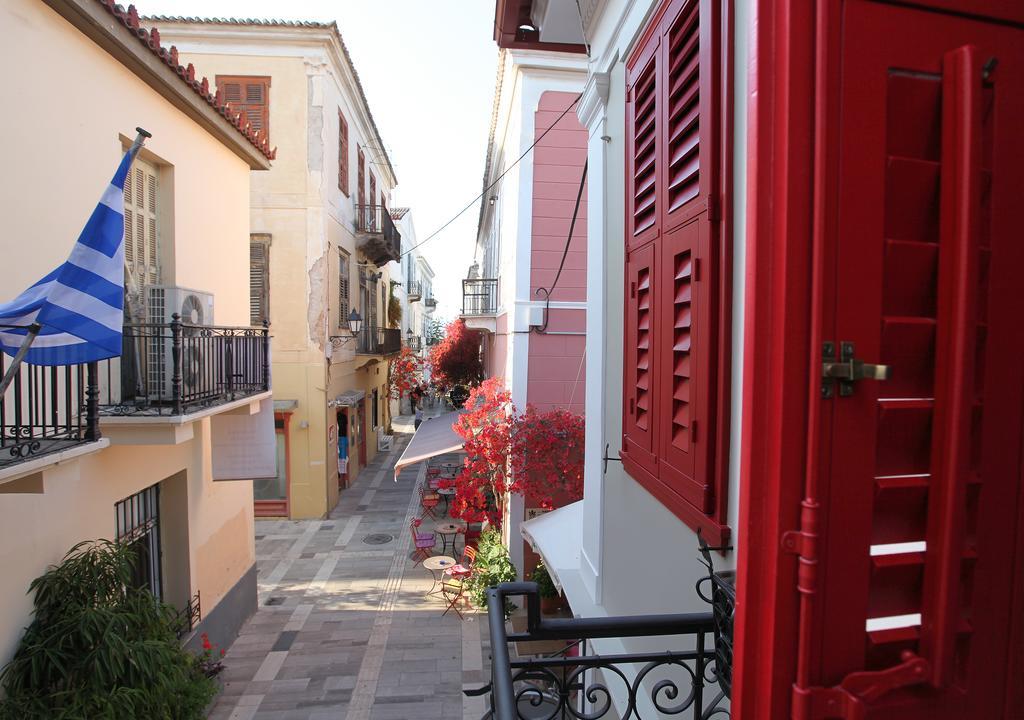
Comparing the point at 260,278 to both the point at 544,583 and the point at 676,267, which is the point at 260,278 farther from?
the point at 676,267

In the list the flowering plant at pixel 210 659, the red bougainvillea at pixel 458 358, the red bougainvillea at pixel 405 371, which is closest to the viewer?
the flowering plant at pixel 210 659

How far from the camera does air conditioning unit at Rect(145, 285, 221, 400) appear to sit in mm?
6477

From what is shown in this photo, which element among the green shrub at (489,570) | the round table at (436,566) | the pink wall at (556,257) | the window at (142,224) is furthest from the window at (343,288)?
the window at (142,224)

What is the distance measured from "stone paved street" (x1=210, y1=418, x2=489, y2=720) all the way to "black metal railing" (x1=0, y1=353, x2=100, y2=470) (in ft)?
14.5

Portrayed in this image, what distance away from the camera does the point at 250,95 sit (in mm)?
14359

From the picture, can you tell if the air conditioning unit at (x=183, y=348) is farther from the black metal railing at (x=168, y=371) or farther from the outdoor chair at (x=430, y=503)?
the outdoor chair at (x=430, y=503)

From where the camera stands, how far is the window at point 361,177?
18.9 metres

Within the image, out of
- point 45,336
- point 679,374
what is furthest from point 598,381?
point 45,336

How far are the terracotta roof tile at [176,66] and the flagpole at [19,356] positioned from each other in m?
3.56

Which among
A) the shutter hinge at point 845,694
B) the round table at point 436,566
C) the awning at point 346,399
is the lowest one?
the round table at point 436,566

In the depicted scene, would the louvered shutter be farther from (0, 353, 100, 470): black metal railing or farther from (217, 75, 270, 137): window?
(217, 75, 270, 137): window

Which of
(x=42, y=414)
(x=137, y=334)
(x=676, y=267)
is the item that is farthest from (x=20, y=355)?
(x=676, y=267)

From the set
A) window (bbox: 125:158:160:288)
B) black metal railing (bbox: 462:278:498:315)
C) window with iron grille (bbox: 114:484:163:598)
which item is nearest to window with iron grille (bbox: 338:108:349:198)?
black metal railing (bbox: 462:278:498:315)

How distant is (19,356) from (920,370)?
15.1ft
